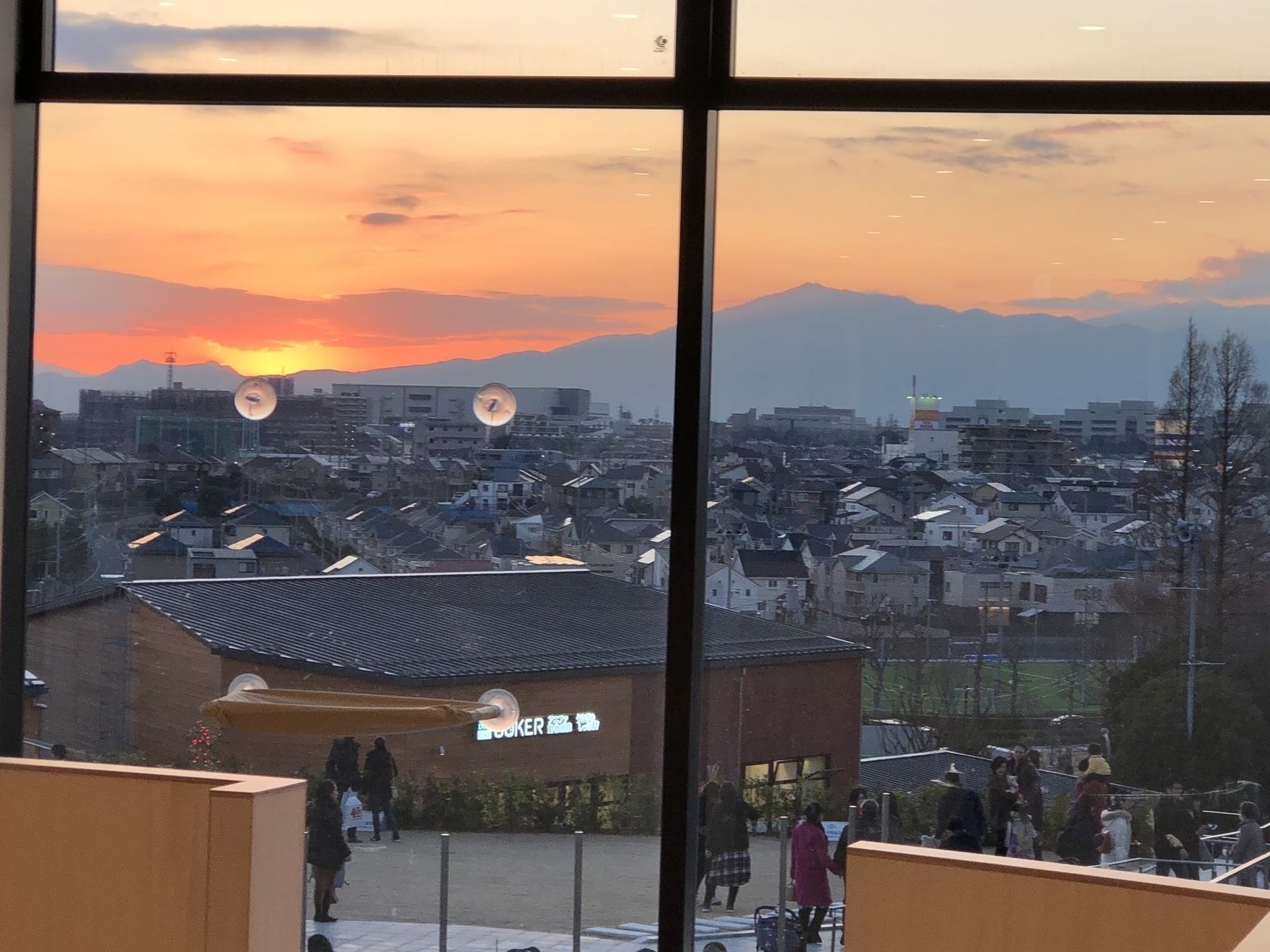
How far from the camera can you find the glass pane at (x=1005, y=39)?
413cm

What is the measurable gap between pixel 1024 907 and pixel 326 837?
2.65m

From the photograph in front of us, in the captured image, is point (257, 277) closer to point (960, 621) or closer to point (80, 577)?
point (80, 577)

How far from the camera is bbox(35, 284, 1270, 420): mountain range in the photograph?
13.8 feet

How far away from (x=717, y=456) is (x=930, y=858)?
171 centimetres

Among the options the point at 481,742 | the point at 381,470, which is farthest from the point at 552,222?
the point at 481,742

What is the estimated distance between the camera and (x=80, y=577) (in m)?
4.82

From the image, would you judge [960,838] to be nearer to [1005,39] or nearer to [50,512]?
[1005,39]

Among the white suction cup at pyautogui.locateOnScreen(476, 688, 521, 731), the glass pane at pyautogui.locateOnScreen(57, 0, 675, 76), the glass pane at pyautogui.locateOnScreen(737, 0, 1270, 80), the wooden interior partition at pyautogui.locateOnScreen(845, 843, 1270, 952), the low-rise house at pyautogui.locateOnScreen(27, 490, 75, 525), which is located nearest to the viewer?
the wooden interior partition at pyautogui.locateOnScreen(845, 843, 1270, 952)

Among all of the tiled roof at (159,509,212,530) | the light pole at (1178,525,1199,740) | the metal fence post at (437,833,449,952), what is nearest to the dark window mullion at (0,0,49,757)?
the tiled roof at (159,509,212,530)

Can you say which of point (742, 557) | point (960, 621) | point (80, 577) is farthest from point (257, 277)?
point (960, 621)

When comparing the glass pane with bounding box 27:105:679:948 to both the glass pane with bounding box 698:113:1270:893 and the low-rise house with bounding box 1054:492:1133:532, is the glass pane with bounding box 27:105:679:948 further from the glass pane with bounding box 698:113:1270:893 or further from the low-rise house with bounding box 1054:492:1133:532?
the low-rise house with bounding box 1054:492:1133:532

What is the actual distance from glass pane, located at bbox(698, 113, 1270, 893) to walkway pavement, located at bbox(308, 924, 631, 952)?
0.74 metres

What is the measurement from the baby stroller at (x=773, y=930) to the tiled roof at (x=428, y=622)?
976mm

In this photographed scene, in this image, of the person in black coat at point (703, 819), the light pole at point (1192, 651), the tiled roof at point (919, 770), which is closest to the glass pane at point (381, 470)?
the person in black coat at point (703, 819)
